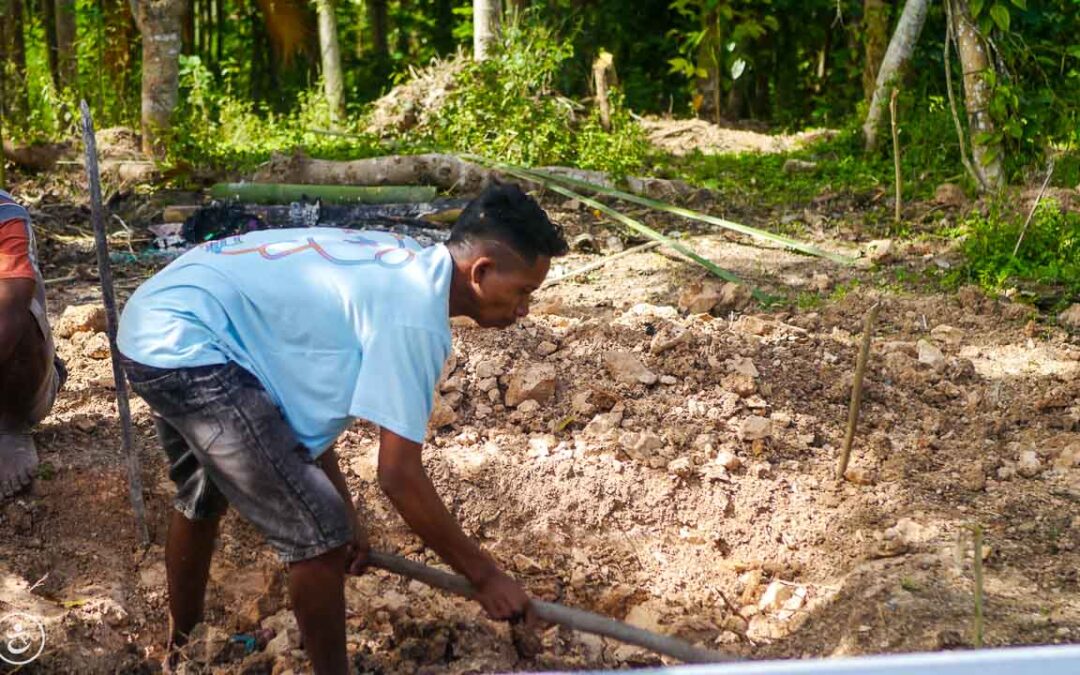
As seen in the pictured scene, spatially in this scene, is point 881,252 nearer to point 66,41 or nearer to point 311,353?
point 311,353

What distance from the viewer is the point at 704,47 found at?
31.8 feet

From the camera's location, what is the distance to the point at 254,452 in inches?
92.0

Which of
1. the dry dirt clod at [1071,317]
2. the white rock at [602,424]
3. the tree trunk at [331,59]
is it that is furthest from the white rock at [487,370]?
the tree trunk at [331,59]

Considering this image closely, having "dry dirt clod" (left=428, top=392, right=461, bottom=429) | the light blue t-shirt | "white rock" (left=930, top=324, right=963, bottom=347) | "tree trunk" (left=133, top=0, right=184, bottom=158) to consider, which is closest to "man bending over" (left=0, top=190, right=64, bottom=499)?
the light blue t-shirt

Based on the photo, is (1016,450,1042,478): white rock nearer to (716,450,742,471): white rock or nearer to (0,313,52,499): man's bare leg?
(716,450,742,471): white rock

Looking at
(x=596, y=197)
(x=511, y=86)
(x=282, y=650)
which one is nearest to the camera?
(x=282, y=650)

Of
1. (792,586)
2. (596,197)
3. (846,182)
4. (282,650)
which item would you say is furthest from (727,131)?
(282,650)

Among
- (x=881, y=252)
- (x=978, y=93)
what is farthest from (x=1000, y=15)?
(x=881, y=252)

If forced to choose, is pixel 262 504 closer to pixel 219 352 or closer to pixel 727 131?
pixel 219 352

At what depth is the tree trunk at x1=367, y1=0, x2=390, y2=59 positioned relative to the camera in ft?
45.2

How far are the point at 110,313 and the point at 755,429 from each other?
2.09 metres

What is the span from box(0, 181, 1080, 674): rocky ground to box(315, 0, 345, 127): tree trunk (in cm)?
601

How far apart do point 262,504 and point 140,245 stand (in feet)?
13.2

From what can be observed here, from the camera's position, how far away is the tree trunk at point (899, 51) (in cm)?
728
